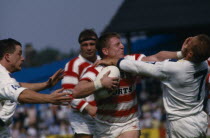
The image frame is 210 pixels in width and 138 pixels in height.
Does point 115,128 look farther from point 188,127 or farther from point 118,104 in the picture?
point 188,127

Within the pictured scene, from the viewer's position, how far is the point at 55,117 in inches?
691

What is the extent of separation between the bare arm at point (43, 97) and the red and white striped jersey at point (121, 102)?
994 millimetres

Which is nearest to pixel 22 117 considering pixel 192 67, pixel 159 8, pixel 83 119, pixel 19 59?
pixel 159 8

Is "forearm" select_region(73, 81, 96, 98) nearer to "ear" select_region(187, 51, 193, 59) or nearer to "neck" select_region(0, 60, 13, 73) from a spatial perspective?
"neck" select_region(0, 60, 13, 73)

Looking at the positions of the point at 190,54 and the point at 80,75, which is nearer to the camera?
the point at 190,54

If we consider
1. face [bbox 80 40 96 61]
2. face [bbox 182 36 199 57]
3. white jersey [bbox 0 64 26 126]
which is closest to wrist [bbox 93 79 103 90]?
white jersey [bbox 0 64 26 126]

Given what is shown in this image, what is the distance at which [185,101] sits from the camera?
665cm

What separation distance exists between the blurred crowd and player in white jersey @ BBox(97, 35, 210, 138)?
990 centimetres

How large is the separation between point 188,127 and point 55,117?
36.6 feet

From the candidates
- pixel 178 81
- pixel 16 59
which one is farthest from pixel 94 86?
pixel 16 59

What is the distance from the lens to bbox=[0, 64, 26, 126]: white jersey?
636 cm

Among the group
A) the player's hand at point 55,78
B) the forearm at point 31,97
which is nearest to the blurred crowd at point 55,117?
the player's hand at point 55,78

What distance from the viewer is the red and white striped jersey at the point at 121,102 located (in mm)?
7137

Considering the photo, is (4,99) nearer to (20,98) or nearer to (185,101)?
(20,98)
